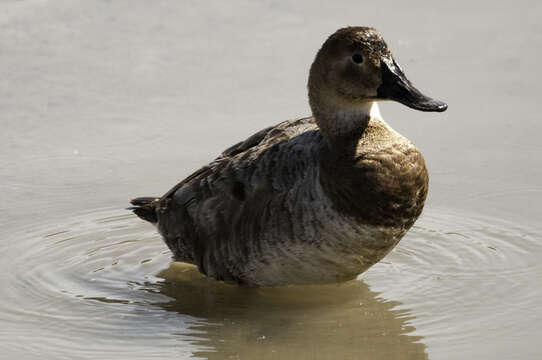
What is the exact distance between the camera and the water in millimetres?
5398

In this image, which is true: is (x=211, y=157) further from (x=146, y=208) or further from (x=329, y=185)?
(x=329, y=185)

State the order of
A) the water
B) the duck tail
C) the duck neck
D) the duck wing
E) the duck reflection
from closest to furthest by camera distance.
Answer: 1. the duck reflection
2. the water
3. the duck neck
4. the duck wing
5. the duck tail

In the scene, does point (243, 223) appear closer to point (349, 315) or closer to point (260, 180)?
point (260, 180)

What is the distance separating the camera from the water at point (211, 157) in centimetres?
540

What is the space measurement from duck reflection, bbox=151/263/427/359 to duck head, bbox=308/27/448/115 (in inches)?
42.3

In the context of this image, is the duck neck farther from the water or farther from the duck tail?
the duck tail

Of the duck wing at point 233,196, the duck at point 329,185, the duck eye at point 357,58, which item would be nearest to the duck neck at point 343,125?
the duck at point 329,185

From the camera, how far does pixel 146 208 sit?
6.54 meters

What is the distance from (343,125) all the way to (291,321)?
109cm

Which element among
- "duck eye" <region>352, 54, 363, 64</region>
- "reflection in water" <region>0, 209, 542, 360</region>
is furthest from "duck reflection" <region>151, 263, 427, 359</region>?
"duck eye" <region>352, 54, 363, 64</region>

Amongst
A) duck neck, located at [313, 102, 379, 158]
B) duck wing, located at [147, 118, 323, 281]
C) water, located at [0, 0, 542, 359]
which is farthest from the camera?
duck wing, located at [147, 118, 323, 281]

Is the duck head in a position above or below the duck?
above

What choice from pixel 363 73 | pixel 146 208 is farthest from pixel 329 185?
pixel 146 208

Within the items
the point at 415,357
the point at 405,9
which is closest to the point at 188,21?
the point at 405,9
